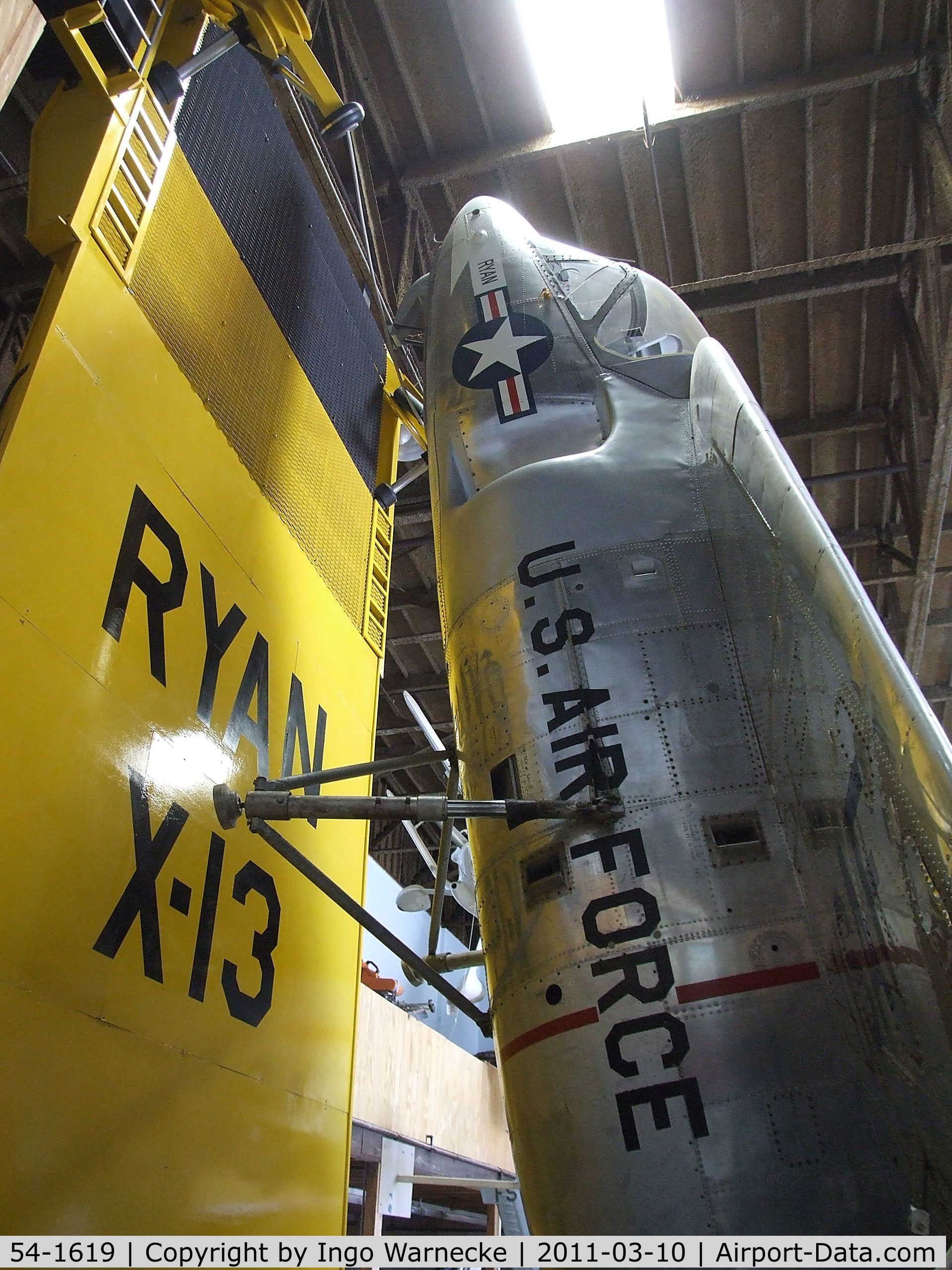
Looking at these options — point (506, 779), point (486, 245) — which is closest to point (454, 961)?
point (506, 779)

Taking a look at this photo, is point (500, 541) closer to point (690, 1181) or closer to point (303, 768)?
point (303, 768)

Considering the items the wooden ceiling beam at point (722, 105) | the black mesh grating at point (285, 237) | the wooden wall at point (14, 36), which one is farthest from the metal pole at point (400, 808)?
the wooden ceiling beam at point (722, 105)

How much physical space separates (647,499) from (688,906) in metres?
1.96

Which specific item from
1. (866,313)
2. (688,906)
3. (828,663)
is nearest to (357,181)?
(828,663)

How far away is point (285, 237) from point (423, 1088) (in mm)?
8544

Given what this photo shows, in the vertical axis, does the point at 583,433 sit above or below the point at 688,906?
above

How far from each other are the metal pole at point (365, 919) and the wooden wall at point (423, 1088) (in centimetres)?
268

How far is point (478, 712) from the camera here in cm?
436

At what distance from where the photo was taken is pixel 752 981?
10.5 ft

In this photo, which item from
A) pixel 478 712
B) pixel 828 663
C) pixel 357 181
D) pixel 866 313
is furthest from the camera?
pixel 866 313

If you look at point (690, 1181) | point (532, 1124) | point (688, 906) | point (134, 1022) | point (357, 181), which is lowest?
point (690, 1181)

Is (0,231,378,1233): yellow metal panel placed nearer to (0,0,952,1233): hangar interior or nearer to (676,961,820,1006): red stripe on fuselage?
(676,961,820,1006): red stripe on fuselage

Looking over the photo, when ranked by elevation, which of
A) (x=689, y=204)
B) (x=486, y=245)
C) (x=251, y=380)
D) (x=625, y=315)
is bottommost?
(x=251, y=380)

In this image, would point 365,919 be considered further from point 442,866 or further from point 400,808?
point 400,808
